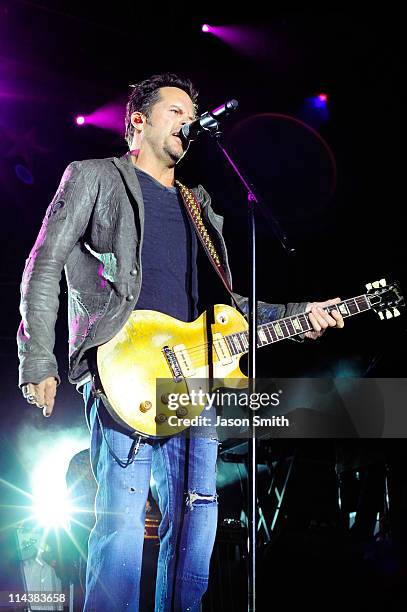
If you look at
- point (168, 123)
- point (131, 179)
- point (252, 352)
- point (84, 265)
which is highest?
point (168, 123)

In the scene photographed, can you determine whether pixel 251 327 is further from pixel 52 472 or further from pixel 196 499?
pixel 52 472

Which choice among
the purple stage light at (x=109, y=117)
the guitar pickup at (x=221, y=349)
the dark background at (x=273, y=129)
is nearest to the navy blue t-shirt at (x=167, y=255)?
the guitar pickup at (x=221, y=349)

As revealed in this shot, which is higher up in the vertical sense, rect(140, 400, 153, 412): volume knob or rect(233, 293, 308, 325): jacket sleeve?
rect(233, 293, 308, 325): jacket sleeve

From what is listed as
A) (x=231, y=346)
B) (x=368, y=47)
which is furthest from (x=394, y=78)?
(x=231, y=346)

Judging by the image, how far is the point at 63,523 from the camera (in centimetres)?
513

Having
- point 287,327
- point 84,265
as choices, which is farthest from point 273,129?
point 84,265

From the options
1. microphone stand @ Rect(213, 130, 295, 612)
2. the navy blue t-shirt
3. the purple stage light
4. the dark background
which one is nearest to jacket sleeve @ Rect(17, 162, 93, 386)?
the navy blue t-shirt

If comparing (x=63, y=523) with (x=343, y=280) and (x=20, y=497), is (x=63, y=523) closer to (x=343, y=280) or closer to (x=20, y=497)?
(x=20, y=497)

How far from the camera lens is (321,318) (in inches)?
118

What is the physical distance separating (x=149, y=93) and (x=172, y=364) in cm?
128

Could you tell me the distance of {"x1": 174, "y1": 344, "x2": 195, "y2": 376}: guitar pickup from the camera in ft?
8.68

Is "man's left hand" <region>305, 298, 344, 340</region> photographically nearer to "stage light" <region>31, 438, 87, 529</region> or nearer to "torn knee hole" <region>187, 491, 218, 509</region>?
"torn knee hole" <region>187, 491, 218, 509</region>

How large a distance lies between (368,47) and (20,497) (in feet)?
17.3

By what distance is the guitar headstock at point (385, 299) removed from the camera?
3227 mm
